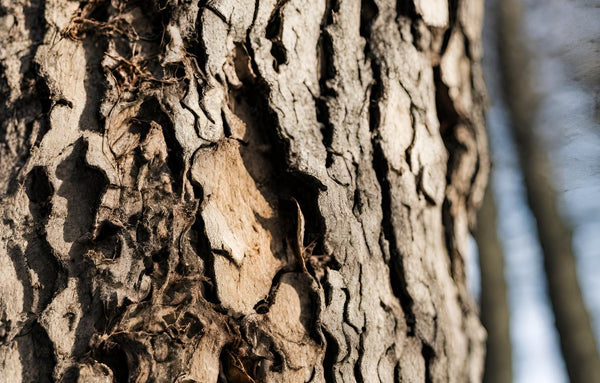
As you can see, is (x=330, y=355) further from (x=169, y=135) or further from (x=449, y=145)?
(x=449, y=145)

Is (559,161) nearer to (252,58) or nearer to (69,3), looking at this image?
(252,58)

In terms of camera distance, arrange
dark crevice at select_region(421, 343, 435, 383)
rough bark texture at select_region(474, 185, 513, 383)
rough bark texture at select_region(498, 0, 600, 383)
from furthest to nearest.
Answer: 1. rough bark texture at select_region(474, 185, 513, 383)
2. rough bark texture at select_region(498, 0, 600, 383)
3. dark crevice at select_region(421, 343, 435, 383)

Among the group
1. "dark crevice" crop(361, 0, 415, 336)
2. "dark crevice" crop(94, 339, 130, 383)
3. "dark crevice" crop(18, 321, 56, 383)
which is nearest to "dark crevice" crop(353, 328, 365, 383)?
"dark crevice" crop(361, 0, 415, 336)

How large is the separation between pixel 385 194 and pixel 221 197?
1.09 ft

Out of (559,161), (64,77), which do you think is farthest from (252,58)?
(559,161)

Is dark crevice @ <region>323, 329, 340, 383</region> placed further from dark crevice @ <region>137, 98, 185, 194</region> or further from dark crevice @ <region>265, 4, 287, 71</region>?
dark crevice @ <region>265, 4, 287, 71</region>

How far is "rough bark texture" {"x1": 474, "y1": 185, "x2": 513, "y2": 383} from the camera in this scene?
275 cm

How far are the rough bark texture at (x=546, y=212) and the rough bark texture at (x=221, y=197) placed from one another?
1382 mm

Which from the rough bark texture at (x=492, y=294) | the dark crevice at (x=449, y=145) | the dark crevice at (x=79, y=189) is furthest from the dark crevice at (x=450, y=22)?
the rough bark texture at (x=492, y=294)

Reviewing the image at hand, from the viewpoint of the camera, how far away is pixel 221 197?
3.30 ft

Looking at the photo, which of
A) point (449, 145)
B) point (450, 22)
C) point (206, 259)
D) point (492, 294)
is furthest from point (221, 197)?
point (492, 294)

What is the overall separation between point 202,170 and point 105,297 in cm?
26

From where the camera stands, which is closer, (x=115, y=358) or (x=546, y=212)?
(x=115, y=358)

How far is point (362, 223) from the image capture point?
1083mm
